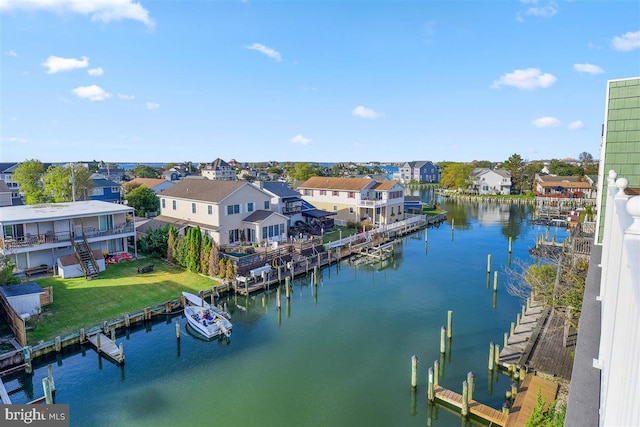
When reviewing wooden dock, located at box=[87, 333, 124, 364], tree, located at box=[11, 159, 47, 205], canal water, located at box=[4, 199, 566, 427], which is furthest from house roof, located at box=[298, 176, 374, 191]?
wooden dock, located at box=[87, 333, 124, 364]

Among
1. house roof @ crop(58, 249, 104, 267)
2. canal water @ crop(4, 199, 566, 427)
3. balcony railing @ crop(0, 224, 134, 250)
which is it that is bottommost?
canal water @ crop(4, 199, 566, 427)

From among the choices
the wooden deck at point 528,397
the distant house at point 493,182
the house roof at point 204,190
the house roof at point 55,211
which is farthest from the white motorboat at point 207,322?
the distant house at point 493,182

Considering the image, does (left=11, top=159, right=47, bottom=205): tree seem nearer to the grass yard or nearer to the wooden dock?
the grass yard

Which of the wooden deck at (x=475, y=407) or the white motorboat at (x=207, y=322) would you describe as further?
the white motorboat at (x=207, y=322)

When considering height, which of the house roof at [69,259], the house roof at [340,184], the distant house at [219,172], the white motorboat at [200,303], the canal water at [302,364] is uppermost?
the distant house at [219,172]

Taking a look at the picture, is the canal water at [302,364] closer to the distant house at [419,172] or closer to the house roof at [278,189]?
the house roof at [278,189]
